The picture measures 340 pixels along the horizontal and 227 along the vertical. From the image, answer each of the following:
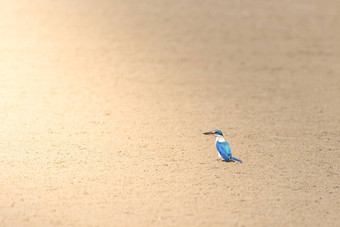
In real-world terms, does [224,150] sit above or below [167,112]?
above

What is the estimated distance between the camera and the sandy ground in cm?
293

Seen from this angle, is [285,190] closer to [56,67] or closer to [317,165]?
[317,165]

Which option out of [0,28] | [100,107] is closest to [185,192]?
[100,107]

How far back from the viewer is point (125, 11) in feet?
28.2

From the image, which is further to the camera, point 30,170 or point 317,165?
point 317,165

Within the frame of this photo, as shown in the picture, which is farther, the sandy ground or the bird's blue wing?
the bird's blue wing

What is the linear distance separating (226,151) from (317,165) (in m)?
0.72

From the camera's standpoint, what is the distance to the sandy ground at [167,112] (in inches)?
115

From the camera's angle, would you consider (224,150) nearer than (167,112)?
Yes

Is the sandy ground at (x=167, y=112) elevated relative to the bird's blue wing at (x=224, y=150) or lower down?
lower down

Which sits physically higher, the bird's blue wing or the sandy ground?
the bird's blue wing

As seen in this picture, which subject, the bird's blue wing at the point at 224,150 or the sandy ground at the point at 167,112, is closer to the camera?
the sandy ground at the point at 167,112

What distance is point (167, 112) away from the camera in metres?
4.91

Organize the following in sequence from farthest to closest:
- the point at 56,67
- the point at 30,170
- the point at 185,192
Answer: the point at 56,67 → the point at 30,170 → the point at 185,192
